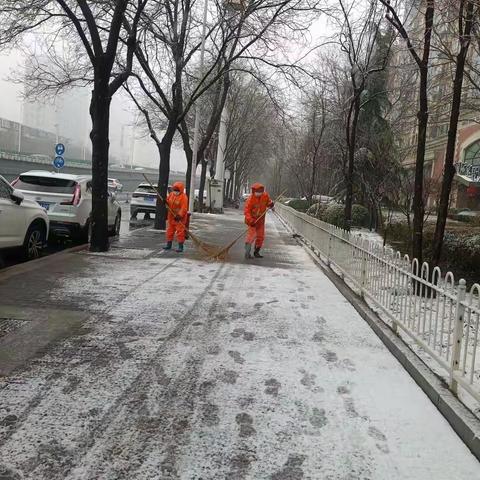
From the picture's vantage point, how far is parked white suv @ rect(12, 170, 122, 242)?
36.4ft

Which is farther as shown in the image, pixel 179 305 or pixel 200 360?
pixel 179 305

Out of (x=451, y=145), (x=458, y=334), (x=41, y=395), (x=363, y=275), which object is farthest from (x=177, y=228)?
(x=458, y=334)

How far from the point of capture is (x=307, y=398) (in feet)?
13.3

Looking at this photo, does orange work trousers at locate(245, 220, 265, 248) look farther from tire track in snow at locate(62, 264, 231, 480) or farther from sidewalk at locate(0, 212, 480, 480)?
tire track in snow at locate(62, 264, 231, 480)

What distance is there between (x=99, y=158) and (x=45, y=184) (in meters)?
1.63

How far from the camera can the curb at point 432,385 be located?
3475mm

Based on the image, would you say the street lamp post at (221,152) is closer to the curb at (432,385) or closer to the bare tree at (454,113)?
the bare tree at (454,113)

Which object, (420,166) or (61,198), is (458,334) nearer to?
(420,166)

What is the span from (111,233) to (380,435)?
38.9 feet

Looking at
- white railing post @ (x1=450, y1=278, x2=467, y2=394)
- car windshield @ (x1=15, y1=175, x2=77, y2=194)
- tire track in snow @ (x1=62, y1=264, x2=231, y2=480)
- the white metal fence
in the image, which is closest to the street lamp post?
car windshield @ (x1=15, y1=175, x2=77, y2=194)

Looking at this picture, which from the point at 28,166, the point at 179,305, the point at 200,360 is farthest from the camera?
the point at 28,166

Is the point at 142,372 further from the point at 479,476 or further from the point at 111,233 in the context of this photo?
the point at 111,233

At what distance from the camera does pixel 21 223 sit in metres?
8.93

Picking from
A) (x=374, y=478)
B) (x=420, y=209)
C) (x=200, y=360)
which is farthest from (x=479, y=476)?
(x=420, y=209)
